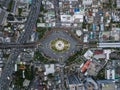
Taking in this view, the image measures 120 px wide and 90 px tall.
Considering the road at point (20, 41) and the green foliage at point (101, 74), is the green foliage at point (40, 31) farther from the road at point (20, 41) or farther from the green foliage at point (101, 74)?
the green foliage at point (101, 74)

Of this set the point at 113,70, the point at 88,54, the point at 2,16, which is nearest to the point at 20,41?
the point at 2,16

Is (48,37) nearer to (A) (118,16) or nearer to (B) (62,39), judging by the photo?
(B) (62,39)

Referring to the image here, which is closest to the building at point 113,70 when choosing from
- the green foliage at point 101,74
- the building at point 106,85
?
the green foliage at point 101,74

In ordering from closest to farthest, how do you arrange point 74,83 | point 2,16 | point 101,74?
point 74,83 < point 2,16 < point 101,74

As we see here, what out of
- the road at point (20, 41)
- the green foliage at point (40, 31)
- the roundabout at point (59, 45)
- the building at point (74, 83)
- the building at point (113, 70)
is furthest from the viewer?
the roundabout at point (59, 45)

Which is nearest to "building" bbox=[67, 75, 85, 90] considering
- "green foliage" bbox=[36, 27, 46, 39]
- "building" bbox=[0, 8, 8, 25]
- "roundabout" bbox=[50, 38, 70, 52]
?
"roundabout" bbox=[50, 38, 70, 52]

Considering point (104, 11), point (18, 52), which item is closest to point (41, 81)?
point (18, 52)

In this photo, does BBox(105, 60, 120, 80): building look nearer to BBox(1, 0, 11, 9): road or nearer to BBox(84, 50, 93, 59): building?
BBox(84, 50, 93, 59): building

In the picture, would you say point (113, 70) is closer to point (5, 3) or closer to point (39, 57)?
point (39, 57)
